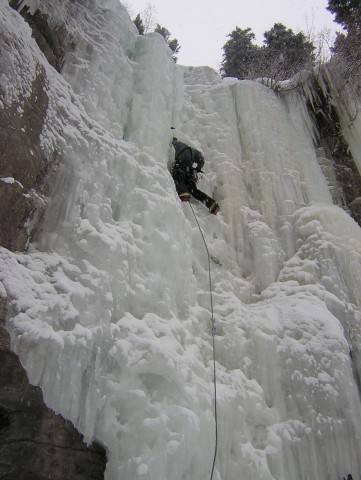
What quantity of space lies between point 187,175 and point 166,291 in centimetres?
215

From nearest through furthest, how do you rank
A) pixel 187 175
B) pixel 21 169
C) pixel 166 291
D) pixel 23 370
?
pixel 23 370
pixel 21 169
pixel 166 291
pixel 187 175

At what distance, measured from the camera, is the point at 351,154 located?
8.98 metres

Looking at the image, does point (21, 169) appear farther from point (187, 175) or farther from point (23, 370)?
point (187, 175)

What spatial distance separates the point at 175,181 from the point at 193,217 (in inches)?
22.1

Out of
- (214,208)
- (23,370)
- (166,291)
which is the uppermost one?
(214,208)

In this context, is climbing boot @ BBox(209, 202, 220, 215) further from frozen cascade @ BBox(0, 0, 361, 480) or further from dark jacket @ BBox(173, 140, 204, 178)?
dark jacket @ BBox(173, 140, 204, 178)

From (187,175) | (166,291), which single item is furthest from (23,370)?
(187,175)

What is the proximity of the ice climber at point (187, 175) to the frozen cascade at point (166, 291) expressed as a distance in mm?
175

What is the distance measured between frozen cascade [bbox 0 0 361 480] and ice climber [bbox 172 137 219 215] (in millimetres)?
175

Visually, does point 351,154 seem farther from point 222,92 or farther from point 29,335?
point 29,335

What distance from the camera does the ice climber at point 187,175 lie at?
597 cm

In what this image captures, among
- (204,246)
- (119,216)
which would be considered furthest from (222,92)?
(119,216)

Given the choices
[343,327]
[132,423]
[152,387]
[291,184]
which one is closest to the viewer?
[132,423]

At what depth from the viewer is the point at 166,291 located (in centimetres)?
450
